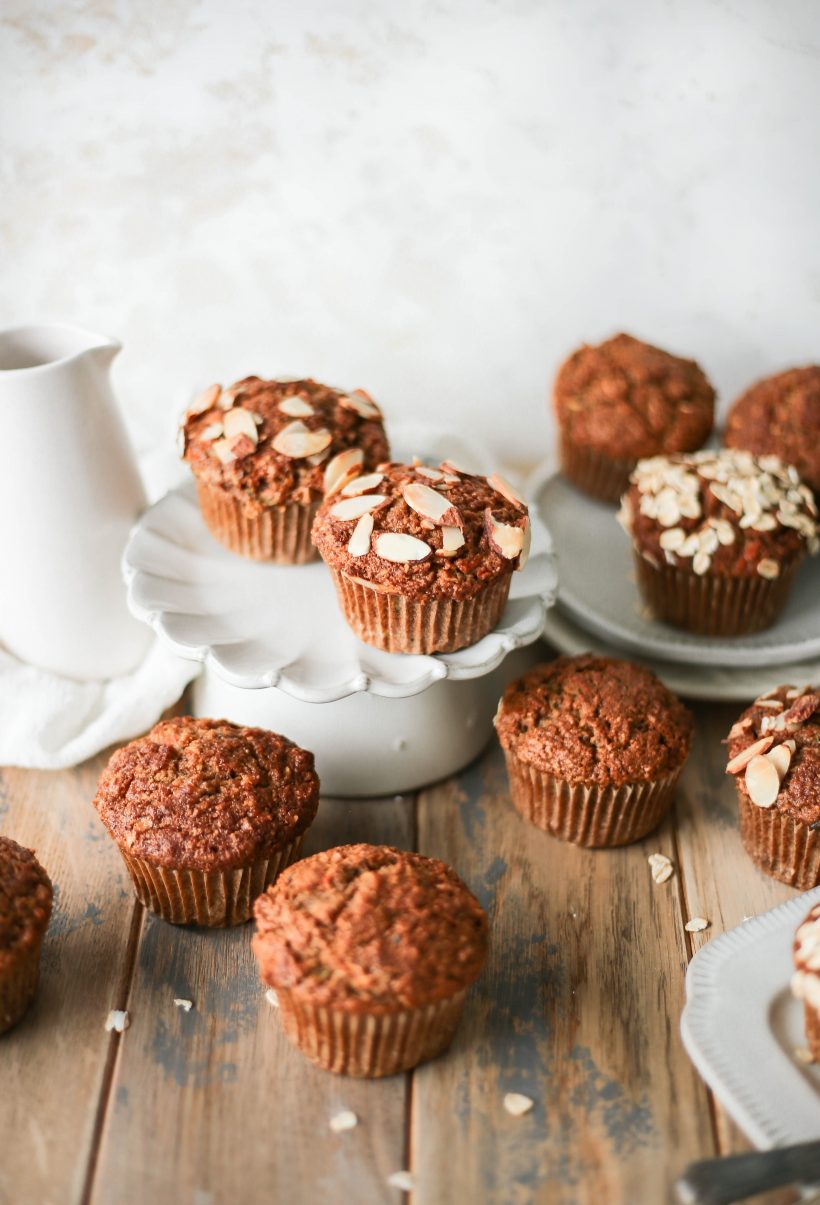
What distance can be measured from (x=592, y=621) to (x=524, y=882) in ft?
2.03

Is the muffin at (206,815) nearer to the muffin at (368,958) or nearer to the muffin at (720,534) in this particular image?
the muffin at (368,958)

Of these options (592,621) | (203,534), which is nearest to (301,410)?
(203,534)

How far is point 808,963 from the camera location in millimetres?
1597

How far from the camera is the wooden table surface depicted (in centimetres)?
155

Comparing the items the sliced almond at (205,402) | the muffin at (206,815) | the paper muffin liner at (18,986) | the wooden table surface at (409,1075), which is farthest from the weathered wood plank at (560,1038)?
the sliced almond at (205,402)

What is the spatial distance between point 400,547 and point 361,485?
167mm

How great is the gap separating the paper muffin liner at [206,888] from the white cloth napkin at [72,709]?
0.39 metres

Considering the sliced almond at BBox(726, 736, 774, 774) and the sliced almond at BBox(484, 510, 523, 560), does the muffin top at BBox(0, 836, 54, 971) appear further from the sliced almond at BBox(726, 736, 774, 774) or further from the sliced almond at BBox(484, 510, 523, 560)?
the sliced almond at BBox(726, 736, 774, 774)

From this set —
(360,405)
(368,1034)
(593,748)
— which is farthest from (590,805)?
(360,405)

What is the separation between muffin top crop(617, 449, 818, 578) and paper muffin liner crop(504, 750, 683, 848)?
0.48 meters

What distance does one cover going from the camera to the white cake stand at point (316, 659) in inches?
76.0

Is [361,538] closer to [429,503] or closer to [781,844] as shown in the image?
[429,503]

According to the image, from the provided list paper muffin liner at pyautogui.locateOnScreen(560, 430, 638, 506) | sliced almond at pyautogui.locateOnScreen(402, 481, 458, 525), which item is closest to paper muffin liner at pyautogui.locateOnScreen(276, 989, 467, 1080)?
sliced almond at pyautogui.locateOnScreen(402, 481, 458, 525)

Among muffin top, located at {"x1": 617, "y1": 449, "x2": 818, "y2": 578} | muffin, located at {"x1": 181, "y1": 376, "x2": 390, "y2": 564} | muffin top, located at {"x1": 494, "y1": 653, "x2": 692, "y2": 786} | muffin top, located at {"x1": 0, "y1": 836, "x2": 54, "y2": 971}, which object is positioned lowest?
muffin top, located at {"x1": 0, "y1": 836, "x2": 54, "y2": 971}
